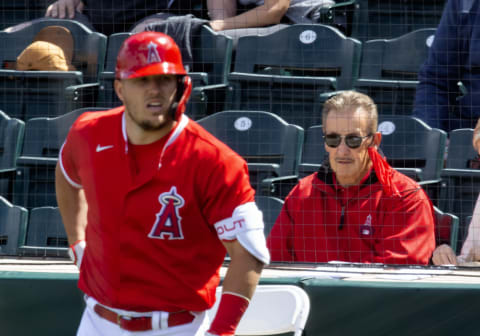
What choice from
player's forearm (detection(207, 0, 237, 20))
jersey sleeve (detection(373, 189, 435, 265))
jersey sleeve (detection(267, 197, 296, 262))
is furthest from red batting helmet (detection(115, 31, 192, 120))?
player's forearm (detection(207, 0, 237, 20))

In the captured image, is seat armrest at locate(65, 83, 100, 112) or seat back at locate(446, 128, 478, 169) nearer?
seat back at locate(446, 128, 478, 169)

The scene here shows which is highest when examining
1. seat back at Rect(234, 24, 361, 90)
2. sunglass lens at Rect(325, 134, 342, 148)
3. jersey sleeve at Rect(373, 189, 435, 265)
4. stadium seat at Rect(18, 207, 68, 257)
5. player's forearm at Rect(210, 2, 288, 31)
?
player's forearm at Rect(210, 2, 288, 31)

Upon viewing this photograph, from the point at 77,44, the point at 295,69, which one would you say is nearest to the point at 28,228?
the point at 77,44

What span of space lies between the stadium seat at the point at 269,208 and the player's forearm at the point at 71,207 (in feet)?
4.56

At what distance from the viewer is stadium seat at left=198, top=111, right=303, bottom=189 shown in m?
3.70

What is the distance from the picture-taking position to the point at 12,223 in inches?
138

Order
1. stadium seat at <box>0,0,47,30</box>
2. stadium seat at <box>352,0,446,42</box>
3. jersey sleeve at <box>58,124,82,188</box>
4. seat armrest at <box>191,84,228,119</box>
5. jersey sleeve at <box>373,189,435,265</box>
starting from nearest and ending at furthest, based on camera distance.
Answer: jersey sleeve at <box>58,124,82,188</box>, jersey sleeve at <box>373,189,435,265</box>, seat armrest at <box>191,84,228,119</box>, stadium seat at <box>352,0,446,42</box>, stadium seat at <box>0,0,47,30</box>

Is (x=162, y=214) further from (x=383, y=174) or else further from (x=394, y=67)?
(x=394, y=67)

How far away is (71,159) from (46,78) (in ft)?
7.92

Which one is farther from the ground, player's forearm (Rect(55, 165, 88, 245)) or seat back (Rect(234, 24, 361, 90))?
seat back (Rect(234, 24, 361, 90))

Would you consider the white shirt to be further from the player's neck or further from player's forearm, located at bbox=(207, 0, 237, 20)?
player's forearm, located at bbox=(207, 0, 237, 20)

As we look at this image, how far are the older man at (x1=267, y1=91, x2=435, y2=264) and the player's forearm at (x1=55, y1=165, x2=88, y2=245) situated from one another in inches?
38.3

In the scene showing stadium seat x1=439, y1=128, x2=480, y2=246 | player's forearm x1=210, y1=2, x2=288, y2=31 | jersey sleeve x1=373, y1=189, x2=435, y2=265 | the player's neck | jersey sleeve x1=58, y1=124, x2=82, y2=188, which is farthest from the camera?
player's forearm x1=210, y1=2, x2=288, y2=31

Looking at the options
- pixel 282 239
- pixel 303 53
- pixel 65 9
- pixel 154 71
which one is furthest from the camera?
pixel 65 9
